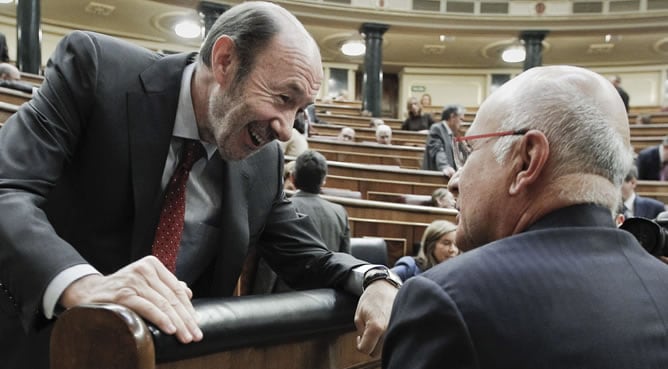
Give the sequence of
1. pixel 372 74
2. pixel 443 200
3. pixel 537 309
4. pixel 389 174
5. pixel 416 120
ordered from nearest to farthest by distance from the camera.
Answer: pixel 537 309 < pixel 443 200 < pixel 389 174 < pixel 416 120 < pixel 372 74

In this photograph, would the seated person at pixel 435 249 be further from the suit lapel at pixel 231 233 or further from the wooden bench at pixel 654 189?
the wooden bench at pixel 654 189

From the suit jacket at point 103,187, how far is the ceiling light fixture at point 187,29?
31.4 ft

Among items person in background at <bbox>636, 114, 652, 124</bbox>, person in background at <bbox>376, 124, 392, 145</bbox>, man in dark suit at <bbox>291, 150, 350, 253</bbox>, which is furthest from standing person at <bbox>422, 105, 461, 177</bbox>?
person in background at <bbox>636, 114, 652, 124</bbox>

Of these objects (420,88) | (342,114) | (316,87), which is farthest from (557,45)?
(316,87)

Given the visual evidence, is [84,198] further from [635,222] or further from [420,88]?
[420,88]

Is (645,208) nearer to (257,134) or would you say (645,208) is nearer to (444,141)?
(444,141)

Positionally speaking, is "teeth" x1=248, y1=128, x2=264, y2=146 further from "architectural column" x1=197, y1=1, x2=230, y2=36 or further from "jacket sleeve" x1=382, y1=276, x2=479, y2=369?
"architectural column" x1=197, y1=1, x2=230, y2=36

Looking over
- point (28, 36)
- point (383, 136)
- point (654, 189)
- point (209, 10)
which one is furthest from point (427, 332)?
point (209, 10)

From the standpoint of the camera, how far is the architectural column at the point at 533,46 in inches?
378

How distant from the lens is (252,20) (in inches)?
40.9

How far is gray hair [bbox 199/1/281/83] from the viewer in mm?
1041

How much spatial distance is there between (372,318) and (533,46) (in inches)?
386

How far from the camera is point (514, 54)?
36.9ft

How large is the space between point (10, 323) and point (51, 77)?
0.41m
